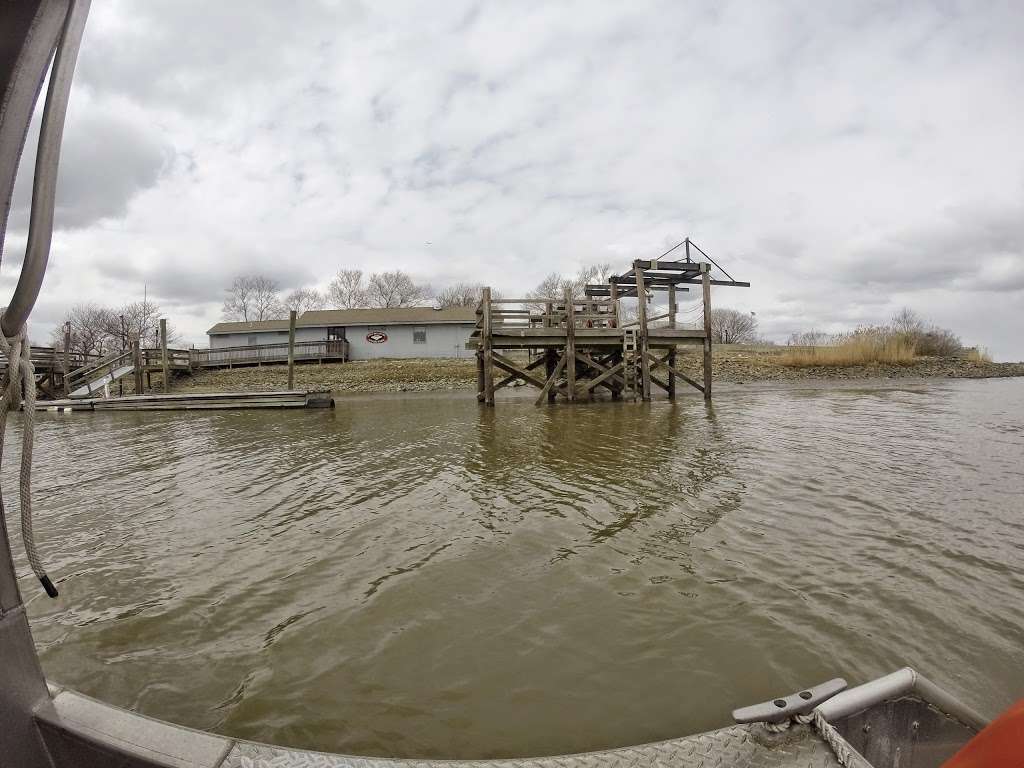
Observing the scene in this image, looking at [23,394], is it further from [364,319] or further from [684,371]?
[364,319]

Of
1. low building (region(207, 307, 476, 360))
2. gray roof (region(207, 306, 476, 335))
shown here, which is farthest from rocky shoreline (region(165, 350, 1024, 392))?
gray roof (region(207, 306, 476, 335))

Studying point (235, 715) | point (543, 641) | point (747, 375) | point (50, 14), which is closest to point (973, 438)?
point (543, 641)

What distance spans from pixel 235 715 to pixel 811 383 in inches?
1158

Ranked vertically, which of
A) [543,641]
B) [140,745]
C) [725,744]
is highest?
[140,745]

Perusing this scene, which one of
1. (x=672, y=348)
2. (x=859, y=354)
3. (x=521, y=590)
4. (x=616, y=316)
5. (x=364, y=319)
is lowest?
(x=521, y=590)

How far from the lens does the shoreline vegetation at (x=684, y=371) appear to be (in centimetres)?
2820

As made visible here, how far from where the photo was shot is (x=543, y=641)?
3.01 m

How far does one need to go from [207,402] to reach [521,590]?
1852 cm

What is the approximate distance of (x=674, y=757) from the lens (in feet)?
5.41

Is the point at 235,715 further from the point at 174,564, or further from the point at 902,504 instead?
the point at 902,504

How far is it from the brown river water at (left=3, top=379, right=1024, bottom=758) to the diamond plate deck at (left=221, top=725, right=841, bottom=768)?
626 mm

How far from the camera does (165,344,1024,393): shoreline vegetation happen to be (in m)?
28.2

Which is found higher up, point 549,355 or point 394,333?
point 394,333

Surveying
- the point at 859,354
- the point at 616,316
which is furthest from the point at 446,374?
the point at 859,354
